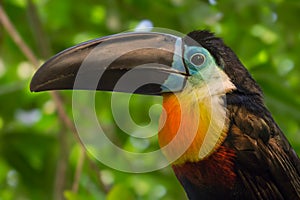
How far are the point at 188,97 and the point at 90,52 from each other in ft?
1.81

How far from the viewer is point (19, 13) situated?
6.44 metres

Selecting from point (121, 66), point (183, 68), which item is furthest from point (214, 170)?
point (121, 66)

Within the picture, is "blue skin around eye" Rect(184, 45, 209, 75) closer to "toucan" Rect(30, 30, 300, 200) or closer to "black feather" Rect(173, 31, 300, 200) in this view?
"toucan" Rect(30, 30, 300, 200)

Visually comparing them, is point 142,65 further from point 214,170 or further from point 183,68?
Answer: point 214,170

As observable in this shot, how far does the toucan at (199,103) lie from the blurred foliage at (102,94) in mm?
1113

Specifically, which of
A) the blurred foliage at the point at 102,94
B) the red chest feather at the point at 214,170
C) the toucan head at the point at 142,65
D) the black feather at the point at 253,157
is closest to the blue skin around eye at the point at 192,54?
the toucan head at the point at 142,65

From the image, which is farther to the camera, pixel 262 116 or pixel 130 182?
pixel 130 182

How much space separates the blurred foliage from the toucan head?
1.09 m

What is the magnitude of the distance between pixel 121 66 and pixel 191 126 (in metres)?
0.47

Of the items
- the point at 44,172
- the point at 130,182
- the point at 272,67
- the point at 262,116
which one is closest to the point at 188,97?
the point at 262,116

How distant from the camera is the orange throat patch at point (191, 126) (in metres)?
4.29

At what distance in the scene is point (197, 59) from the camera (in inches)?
175

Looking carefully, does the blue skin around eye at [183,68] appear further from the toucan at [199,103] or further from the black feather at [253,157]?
the black feather at [253,157]

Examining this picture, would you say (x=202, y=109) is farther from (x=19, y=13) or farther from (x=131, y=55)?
(x=19, y=13)
